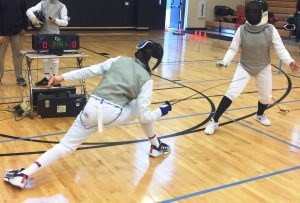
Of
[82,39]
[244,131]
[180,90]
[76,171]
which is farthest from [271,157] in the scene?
[82,39]

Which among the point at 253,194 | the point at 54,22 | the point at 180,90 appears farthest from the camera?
the point at 180,90

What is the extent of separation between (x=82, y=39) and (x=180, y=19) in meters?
5.52

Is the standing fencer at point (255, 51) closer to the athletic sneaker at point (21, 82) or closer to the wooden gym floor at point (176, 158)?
the wooden gym floor at point (176, 158)

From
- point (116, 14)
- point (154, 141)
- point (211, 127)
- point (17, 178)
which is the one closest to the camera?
point (17, 178)

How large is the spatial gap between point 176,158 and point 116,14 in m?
10.7

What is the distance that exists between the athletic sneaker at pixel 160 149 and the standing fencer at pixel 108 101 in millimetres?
691

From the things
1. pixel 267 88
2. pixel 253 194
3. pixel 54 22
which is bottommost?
pixel 253 194

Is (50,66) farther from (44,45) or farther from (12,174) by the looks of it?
(12,174)

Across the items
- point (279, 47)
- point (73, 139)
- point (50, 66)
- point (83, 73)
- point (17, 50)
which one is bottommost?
point (73, 139)

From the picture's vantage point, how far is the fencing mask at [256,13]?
12.6 ft

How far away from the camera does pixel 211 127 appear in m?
4.08

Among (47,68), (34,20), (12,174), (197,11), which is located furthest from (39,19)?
(197,11)

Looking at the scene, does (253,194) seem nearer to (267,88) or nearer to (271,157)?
(271,157)

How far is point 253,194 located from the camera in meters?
2.85
